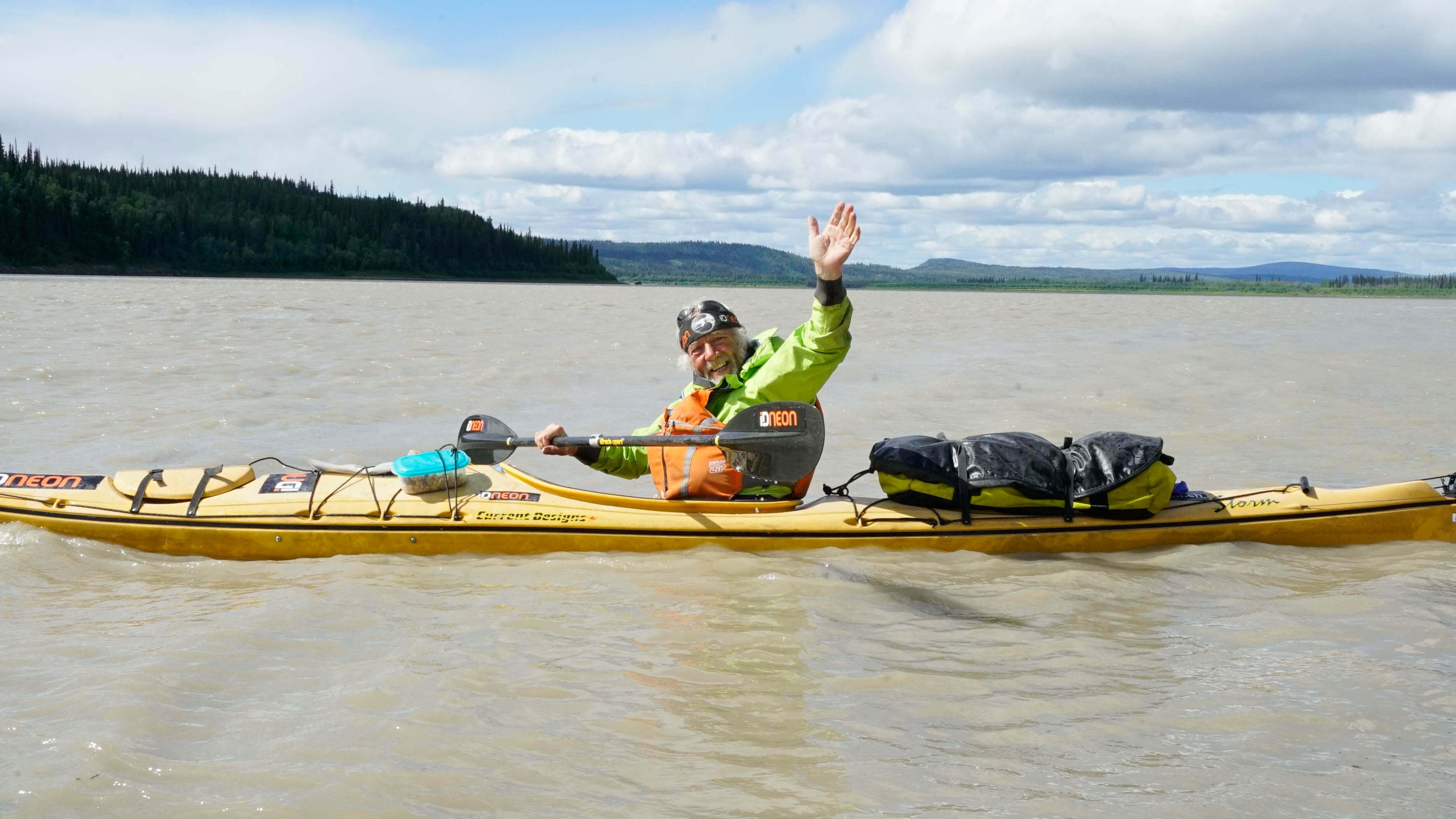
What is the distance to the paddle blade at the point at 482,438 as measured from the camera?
253 inches

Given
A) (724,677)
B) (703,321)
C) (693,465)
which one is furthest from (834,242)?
(724,677)

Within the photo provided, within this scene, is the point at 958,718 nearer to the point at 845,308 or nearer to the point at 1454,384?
the point at 845,308

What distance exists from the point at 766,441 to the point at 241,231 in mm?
114091

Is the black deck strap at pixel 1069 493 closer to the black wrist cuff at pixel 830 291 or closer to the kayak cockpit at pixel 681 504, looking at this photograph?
the kayak cockpit at pixel 681 504

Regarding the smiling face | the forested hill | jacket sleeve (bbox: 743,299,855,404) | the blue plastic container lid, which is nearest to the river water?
the blue plastic container lid

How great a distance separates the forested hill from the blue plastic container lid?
9710cm

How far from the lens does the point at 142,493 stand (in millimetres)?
6156

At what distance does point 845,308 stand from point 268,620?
10.2ft

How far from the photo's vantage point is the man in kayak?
543cm

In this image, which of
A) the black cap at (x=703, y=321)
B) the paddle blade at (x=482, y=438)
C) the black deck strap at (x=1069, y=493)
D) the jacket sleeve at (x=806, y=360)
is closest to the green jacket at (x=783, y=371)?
the jacket sleeve at (x=806, y=360)

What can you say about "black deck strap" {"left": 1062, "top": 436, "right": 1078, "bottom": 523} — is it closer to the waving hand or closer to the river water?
the river water

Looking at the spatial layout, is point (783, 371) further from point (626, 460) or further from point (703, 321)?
point (626, 460)

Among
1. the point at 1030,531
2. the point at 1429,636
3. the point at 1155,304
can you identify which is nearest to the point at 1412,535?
the point at 1429,636

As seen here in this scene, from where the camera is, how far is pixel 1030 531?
5.90 meters
